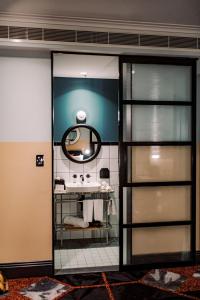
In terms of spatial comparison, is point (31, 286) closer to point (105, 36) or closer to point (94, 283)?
point (94, 283)

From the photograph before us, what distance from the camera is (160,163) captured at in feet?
12.3

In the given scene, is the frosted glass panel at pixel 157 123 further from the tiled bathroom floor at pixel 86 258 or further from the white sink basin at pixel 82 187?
the tiled bathroom floor at pixel 86 258

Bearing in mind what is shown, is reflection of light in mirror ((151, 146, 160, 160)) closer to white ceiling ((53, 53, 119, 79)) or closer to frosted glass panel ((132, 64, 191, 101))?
frosted glass panel ((132, 64, 191, 101))

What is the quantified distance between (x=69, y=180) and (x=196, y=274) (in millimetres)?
2289

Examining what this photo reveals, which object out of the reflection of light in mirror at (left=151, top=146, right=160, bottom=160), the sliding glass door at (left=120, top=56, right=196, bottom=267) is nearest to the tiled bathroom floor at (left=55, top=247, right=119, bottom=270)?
the sliding glass door at (left=120, top=56, right=196, bottom=267)

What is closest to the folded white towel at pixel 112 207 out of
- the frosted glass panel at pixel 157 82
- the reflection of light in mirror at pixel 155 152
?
the reflection of light in mirror at pixel 155 152

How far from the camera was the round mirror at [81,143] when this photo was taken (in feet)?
16.3

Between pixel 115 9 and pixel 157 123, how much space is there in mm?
1362

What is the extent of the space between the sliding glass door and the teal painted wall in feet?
4.77

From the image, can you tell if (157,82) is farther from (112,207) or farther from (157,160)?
(112,207)

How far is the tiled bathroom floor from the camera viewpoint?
3.89 m

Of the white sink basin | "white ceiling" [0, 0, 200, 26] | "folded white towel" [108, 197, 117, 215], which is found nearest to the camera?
"white ceiling" [0, 0, 200, 26]

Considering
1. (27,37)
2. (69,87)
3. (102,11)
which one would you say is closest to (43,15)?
(27,37)

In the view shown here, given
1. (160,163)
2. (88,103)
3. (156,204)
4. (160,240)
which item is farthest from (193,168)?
(88,103)
